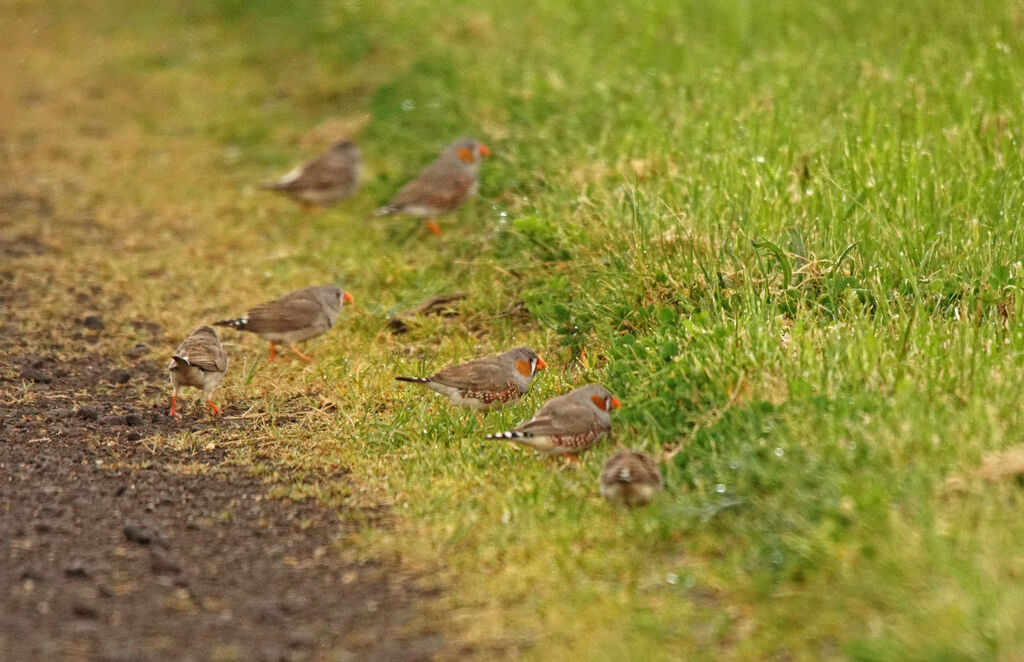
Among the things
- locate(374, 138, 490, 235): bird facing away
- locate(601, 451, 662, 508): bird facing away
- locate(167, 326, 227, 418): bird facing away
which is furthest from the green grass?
locate(167, 326, 227, 418): bird facing away

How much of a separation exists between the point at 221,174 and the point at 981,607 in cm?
972

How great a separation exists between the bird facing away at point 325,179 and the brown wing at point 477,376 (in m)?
4.19

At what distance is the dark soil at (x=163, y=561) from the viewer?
4809 millimetres

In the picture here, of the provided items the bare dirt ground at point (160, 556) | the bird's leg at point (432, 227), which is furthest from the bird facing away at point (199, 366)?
the bird's leg at point (432, 227)

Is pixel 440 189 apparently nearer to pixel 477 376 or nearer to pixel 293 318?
pixel 293 318

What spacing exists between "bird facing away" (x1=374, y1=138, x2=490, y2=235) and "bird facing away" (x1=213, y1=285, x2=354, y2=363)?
1.82 m

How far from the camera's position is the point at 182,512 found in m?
6.07

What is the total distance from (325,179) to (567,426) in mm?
5383

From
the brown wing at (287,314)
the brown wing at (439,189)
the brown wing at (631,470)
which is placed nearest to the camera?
the brown wing at (631,470)

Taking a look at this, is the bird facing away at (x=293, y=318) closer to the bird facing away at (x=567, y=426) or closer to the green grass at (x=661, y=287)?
the green grass at (x=661, y=287)

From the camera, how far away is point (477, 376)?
698cm

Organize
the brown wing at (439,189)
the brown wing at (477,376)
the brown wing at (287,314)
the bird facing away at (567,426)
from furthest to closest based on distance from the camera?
the brown wing at (439,189), the brown wing at (287,314), the brown wing at (477,376), the bird facing away at (567,426)

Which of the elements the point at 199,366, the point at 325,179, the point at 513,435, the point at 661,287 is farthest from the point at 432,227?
the point at 513,435

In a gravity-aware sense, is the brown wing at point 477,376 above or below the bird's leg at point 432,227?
above
